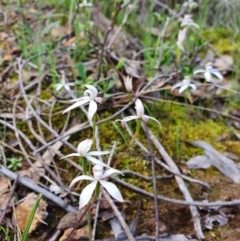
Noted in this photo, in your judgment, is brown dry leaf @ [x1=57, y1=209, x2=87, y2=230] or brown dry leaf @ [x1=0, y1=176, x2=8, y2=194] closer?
brown dry leaf @ [x1=57, y1=209, x2=87, y2=230]

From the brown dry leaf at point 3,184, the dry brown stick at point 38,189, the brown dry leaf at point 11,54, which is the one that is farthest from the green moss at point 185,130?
the brown dry leaf at point 11,54

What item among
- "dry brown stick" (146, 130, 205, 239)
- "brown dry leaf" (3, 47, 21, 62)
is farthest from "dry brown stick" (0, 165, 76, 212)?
"brown dry leaf" (3, 47, 21, 62)

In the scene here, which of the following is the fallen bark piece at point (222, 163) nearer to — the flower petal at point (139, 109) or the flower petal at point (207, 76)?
the flower petal at point (207, 76)

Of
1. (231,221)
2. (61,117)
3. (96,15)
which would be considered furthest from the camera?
(96,15)

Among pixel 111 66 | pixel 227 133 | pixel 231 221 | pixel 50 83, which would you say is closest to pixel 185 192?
pixel 231 221

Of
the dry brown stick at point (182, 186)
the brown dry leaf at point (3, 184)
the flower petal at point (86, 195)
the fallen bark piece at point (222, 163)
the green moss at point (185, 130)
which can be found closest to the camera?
the flower petal at point (86, 195)

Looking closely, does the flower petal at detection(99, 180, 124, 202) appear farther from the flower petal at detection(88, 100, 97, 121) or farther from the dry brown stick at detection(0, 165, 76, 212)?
the dry brown stick at detection(0, 165, 76, 212)

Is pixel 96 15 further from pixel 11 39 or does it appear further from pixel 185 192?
pixel 185 192
